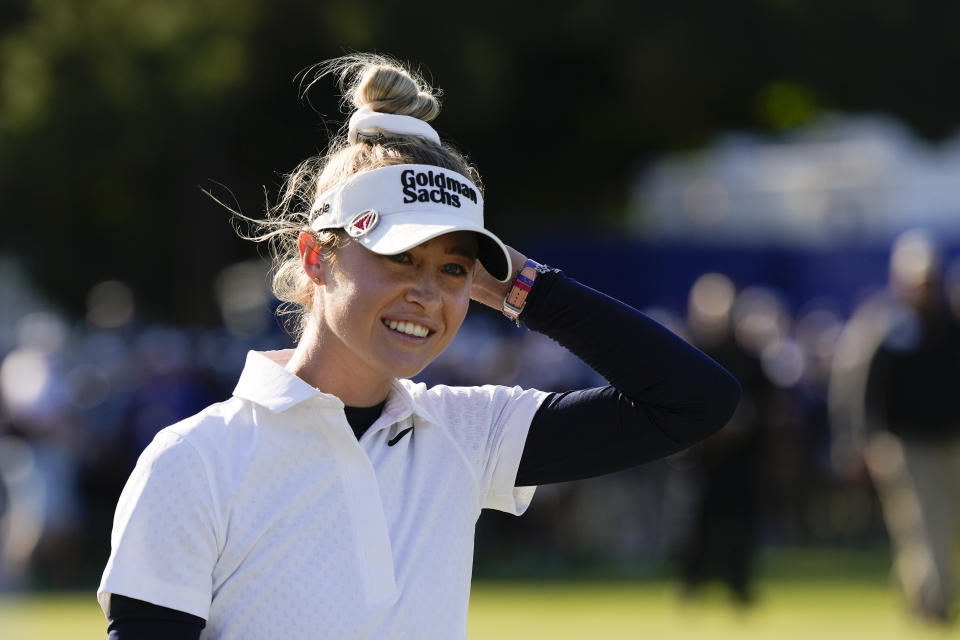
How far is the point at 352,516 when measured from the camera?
9.23 feet

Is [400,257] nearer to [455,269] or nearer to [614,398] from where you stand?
[455,269]

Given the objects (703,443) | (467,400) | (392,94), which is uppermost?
(703,443)

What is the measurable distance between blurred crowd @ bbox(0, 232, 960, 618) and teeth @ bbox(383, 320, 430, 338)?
8228 mm

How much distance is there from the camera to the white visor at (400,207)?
288cm

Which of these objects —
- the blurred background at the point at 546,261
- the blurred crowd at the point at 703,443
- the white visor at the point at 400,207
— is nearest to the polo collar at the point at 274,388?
the white visor at the point at 400,207

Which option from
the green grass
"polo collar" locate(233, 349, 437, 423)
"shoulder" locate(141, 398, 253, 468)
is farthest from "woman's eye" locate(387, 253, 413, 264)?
the green grass

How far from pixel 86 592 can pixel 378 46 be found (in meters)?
7.04

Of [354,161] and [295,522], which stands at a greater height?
[354,161]

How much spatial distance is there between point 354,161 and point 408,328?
351mm

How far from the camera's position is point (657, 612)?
1163 cm

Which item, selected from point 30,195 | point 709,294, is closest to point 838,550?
point 709,294

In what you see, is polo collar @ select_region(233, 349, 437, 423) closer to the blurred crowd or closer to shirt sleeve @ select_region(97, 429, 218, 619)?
shirt sleeve @ select_region(97, 429, 218, 619)

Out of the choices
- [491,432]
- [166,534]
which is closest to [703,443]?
[491,432]

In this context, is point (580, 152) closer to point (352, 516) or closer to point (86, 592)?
point (86, 592)
